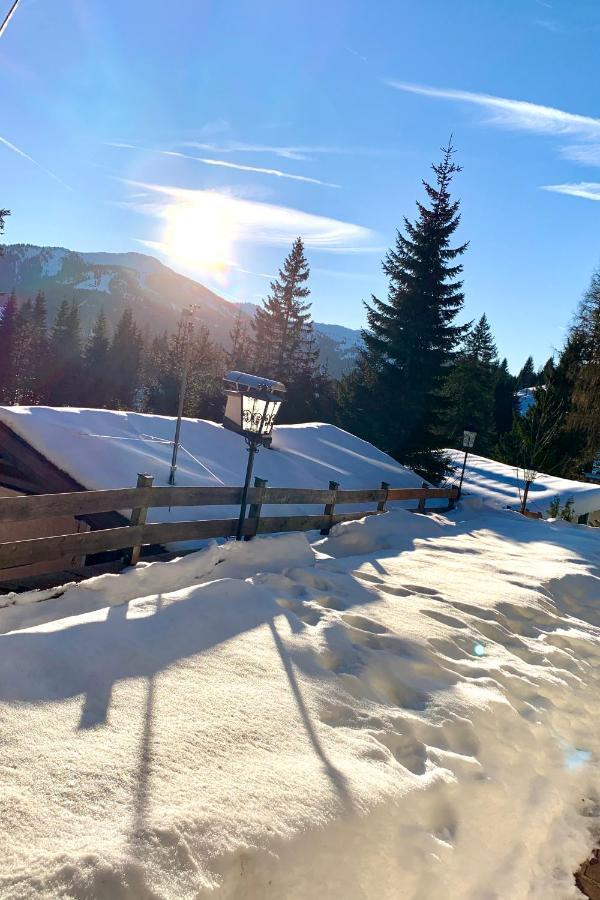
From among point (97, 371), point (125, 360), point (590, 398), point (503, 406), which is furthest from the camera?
point (125, 360)

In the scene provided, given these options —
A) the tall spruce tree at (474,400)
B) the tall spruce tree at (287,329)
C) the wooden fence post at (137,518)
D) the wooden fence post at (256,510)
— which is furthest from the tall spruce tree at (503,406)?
the wooden fence post at (137,518)

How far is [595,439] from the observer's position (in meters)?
22.5

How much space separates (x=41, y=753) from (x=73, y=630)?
1239 millimetres

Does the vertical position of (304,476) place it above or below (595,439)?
below

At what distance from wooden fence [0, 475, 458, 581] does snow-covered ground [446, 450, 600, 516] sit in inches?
587

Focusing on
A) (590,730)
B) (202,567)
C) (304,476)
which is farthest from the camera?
(304,476)

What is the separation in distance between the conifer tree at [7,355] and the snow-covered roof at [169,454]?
44.4m

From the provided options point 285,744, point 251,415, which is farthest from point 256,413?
point 285,744

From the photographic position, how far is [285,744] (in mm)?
2832

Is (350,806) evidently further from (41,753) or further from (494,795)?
(41,753)

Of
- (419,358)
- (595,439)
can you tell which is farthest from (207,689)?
(595,439)

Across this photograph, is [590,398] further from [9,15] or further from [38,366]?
[38,366]

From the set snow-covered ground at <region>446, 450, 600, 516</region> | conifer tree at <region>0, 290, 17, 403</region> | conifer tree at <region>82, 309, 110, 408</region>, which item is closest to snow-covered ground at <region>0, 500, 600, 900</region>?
snow-covered ground at <region>446, 450, 600, 516</region>

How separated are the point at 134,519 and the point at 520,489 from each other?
860 inches
